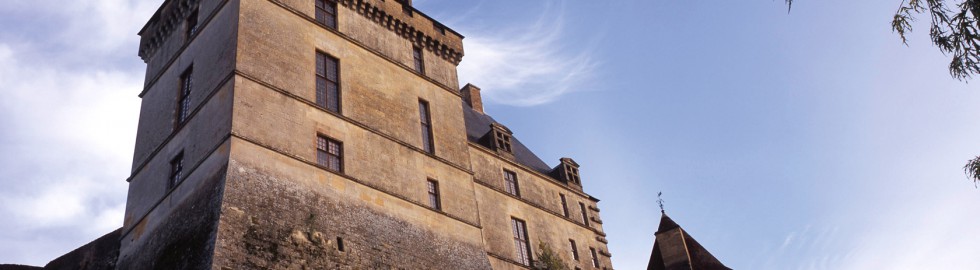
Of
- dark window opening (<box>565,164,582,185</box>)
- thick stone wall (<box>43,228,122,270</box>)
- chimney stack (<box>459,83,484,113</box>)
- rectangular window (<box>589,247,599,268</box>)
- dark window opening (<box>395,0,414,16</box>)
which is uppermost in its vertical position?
chimney stack (<box>459,83,484,113</box>)

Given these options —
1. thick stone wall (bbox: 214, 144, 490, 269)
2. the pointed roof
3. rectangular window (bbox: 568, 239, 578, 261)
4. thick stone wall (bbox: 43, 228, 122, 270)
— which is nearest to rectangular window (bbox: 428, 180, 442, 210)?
thick stone wall (bbox: 214, 144, 490, 269)

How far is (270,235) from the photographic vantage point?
631 inches

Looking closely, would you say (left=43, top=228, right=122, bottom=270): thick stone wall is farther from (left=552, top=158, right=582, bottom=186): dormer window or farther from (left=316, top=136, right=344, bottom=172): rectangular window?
(left=552, top=158, right=582, bottom=186): dormer window

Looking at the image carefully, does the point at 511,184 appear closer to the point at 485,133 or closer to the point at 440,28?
the point at 485,133

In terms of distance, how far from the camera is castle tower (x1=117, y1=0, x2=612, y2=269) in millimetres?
16422

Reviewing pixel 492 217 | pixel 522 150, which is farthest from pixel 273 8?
pixel 522 150

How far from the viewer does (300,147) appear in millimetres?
18000

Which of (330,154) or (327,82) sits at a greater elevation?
(327,82)

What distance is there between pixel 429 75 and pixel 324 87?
455 centimetres

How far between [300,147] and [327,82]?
2.58 metres

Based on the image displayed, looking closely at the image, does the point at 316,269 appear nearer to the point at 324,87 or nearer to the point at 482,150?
the point at 324,87

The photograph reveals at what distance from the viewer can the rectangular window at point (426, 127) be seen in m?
21.9

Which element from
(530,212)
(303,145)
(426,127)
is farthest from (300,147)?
(530,212)

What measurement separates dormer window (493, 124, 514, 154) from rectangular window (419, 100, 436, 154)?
5.80 metres
